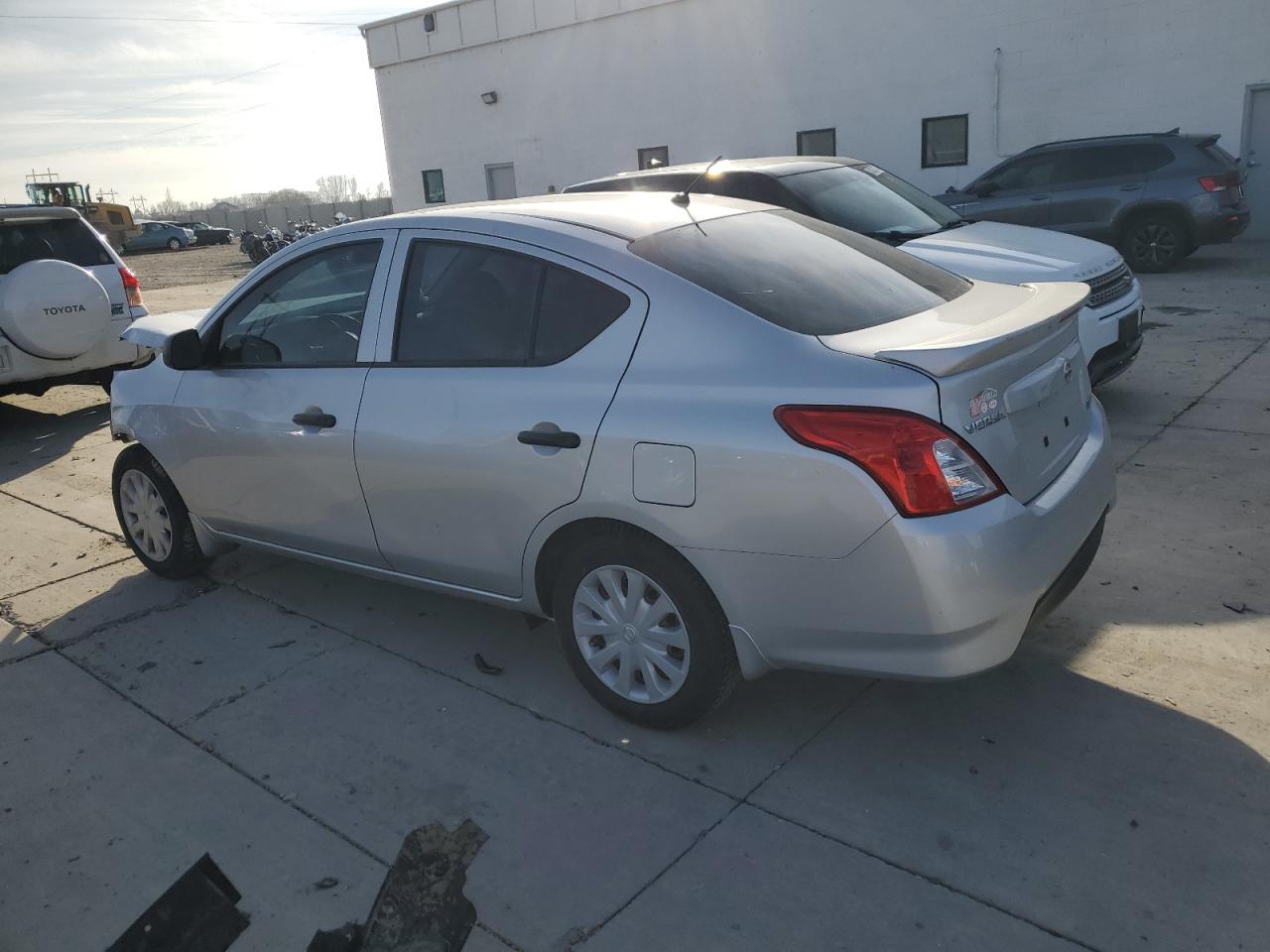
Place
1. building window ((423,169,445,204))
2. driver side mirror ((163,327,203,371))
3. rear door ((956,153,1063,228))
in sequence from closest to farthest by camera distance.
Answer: driver side mirror ((163,327,203,371))
rear door ((956,153,1063,228))
building window ((423,169,445,204))

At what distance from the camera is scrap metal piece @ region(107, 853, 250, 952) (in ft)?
8.61

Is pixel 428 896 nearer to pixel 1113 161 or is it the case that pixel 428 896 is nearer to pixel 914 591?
pixel 914 591

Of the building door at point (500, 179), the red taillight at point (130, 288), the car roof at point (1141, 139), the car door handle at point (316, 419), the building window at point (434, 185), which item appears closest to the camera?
the car door handle at point (316, 419)

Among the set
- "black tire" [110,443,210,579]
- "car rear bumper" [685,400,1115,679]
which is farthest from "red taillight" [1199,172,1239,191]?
"black tire" [110,443,210,579]

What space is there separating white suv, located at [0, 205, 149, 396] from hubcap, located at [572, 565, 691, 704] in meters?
6.30

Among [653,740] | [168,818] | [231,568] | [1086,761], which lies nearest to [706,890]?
[653,740]

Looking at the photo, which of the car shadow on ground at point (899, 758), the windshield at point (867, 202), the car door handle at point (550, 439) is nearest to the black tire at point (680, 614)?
the car shadow on ground at point (899, 758)

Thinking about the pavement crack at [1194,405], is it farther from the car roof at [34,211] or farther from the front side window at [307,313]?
the car roof at [34,211]

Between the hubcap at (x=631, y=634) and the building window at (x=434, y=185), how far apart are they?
2412 centimetres

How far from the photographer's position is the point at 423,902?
2.73m

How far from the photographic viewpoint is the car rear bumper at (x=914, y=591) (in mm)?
2695

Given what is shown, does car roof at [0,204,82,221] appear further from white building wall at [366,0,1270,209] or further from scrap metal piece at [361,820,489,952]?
white building wall at [366,0,1270,209]

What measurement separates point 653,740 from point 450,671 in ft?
3.24

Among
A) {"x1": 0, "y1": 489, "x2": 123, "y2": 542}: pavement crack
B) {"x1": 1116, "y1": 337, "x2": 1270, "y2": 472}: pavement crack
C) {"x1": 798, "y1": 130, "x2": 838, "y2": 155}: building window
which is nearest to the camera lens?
{"x1": 1116, "y1": 337, "x2": 1270, "y2": 472}: pavement crack
